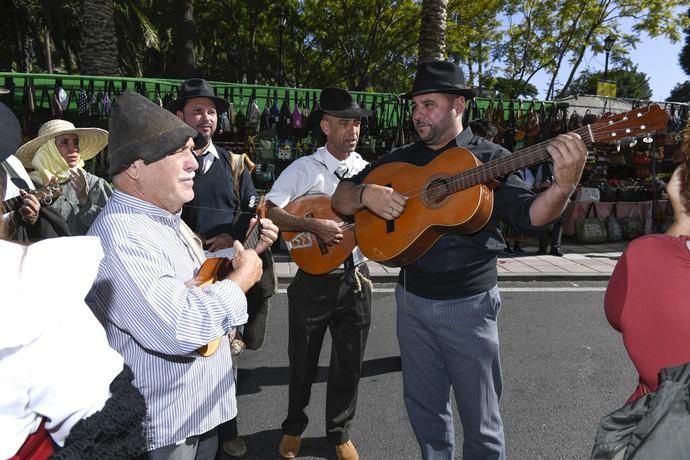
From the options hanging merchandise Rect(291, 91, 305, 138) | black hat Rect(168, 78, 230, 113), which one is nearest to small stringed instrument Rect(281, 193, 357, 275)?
black hat Rect(168, 78, 230, 113)

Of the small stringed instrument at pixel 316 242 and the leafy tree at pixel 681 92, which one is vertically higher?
the leafy tree at pixel 681 92

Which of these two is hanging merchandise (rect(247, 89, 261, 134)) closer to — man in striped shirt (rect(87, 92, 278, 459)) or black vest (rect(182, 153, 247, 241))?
black vest (rect(182, 153, 247, 241))

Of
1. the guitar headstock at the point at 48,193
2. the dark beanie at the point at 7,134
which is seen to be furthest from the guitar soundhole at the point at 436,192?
the guitar headstock at the point at 48,193

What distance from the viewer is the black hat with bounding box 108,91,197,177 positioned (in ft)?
5.90

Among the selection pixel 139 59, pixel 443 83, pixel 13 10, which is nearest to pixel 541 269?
pixel 443 83

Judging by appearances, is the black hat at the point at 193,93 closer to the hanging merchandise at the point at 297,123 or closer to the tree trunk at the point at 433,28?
the hanging merchandise at the point at 297,123

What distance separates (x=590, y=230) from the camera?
408 inches

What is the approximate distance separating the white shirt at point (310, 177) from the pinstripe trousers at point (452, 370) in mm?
1053

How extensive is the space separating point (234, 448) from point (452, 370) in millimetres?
1526

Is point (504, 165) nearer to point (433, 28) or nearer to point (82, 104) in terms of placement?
point (82, 104)

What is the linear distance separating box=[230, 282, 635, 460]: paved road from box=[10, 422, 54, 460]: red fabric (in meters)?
2.24

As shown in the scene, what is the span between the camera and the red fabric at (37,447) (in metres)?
1.21

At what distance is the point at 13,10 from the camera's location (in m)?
20.0

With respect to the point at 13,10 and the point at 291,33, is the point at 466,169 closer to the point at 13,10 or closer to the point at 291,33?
the point at 291,33
